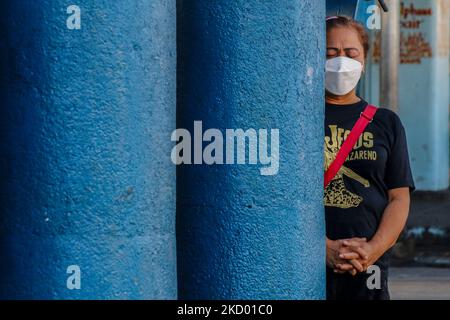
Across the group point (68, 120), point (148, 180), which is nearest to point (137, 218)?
point (148, 180)

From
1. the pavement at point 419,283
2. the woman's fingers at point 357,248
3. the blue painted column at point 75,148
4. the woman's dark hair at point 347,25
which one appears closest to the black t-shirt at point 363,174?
the woman's fingers at point 357,248

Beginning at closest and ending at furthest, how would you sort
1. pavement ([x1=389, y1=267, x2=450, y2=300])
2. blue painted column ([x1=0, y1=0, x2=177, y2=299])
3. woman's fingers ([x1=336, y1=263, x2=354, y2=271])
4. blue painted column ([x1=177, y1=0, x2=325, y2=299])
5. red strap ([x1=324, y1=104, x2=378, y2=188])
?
blue painted column ([x1=0, y1=0, x2=177, y2=299])
blue painted column ([x1=177, y1=0, x2=325, y2=299])
woman's fingers ([x1=336, y1=263, x2=354, y2=271])
red strap ([x1=324, y1=104, x2=378, y2=188])
pavement ([x1=389, y1=267, x2=450, y2=300])

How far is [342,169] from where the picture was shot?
179 inches

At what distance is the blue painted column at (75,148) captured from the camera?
11.2ft

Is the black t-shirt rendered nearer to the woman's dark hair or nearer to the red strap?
the red strap

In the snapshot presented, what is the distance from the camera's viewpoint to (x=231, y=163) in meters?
3.74

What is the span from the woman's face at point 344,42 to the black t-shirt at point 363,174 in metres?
0.22

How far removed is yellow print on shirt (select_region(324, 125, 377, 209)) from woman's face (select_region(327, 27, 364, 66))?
11.6 inches

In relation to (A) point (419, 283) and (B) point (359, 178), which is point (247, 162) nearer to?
(B) point (359, 178)

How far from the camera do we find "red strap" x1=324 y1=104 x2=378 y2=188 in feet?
14.7

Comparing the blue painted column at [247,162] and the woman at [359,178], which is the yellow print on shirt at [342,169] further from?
the blue painted column at [247,162]

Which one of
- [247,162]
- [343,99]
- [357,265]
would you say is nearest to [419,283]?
[343,99]

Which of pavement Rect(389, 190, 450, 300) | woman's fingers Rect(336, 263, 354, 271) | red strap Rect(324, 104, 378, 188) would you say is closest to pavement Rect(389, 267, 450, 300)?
pavement Rect(389, 190, 450, 300)

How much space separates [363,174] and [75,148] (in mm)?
1455
